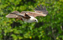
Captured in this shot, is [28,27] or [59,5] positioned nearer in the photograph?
[59,5]

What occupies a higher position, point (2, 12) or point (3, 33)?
point (2, 12)

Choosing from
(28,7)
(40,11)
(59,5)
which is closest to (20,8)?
(28,7)

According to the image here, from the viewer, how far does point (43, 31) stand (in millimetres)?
4539

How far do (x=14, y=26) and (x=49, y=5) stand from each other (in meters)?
1.48

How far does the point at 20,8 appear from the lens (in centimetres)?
464

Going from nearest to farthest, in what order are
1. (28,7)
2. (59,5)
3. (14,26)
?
(59,5), (28,7), (14,26)

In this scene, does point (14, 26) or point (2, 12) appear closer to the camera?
point (2, 12)

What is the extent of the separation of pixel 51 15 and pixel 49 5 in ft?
1.07

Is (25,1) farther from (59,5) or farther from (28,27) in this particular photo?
(59,5)

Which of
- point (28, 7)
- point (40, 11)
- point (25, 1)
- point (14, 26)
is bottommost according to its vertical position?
point (40, 11)

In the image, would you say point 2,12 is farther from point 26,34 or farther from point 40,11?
point 40,11

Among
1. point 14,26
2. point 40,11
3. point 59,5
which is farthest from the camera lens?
point 14,26

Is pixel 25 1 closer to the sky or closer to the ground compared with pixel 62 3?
closer to the sky

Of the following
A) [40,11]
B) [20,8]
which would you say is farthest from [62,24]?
[40,11]
